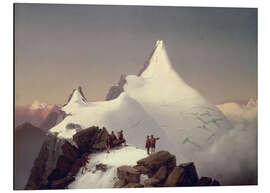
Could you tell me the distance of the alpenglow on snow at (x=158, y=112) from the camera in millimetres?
7258

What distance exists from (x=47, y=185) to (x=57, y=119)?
897mm

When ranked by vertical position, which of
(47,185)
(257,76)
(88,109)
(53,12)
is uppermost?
(53,12)

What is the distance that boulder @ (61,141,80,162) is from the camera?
7152mm

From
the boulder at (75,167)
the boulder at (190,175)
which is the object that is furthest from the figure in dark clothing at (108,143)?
the boulder at (190,175)

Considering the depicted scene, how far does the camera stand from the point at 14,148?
705cm

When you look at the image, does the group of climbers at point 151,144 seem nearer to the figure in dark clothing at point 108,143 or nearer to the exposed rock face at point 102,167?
the figure in dark clothing at point 108,143

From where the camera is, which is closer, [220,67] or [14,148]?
[14,148]

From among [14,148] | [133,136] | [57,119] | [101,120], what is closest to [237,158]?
[133,136]

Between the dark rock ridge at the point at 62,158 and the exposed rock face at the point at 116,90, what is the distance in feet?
1.49

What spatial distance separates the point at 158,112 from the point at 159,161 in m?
0.69

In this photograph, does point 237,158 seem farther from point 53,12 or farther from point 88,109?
point 53,12

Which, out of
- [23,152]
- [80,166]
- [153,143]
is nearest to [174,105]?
[153,143]

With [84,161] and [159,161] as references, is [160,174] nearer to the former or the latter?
[159,161]

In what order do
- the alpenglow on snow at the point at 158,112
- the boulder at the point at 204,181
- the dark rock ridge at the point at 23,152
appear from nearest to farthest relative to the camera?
the dark rock ridge at the point at 23,152 < the alpenglow on snow at the point at 158,112 < the boulder at the point at 204,181
